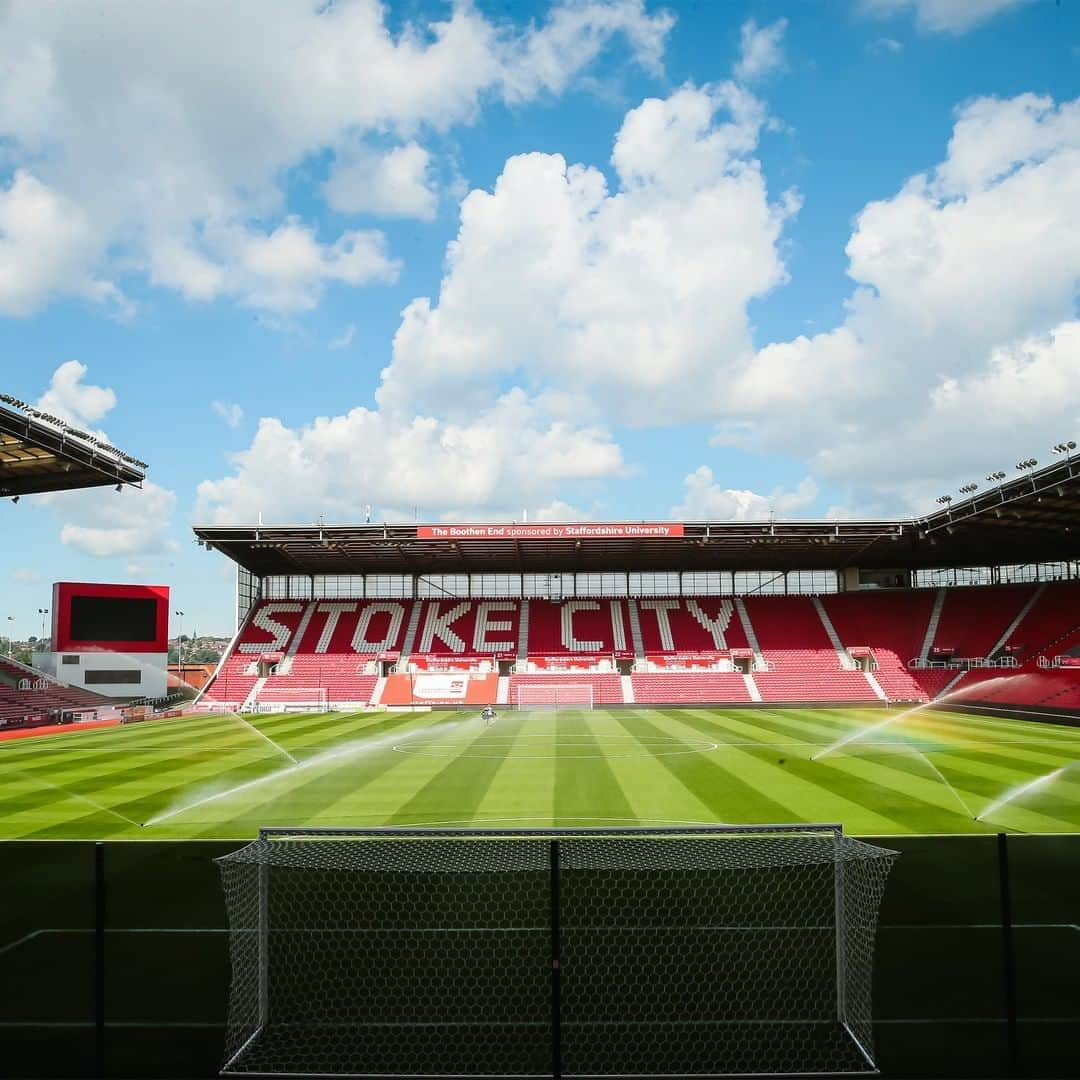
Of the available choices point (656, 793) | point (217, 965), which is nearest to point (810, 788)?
point (656, 793)

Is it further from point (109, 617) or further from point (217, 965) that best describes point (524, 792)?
point (109, 617)

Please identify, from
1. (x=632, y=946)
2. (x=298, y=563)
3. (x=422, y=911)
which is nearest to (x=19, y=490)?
(x=298, y=563)

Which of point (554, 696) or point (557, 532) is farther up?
point (557, 532)

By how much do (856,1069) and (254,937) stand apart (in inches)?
225

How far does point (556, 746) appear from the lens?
27406 millimetres

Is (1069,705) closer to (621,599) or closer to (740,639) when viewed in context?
(740,639)

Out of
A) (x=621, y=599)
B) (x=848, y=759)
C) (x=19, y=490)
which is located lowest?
(x=848, y=759)

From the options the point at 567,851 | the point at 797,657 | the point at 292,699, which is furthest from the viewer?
the point at 797,657

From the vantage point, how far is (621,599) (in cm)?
5891

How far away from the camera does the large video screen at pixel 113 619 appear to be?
174 ft

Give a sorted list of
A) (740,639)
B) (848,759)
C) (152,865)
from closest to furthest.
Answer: (152,865), (848,759), (740,639)

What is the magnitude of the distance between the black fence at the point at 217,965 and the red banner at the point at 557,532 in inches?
1347

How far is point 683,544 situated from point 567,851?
39.8m

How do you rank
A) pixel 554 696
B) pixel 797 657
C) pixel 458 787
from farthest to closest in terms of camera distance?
pixel 797 657 < pixel 554 696 < pixel 458 787
